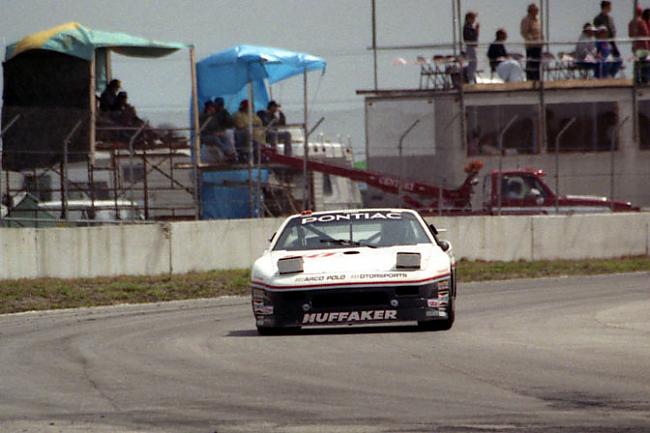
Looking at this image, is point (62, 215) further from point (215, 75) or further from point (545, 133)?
point (545, 133)

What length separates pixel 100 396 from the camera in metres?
9.20

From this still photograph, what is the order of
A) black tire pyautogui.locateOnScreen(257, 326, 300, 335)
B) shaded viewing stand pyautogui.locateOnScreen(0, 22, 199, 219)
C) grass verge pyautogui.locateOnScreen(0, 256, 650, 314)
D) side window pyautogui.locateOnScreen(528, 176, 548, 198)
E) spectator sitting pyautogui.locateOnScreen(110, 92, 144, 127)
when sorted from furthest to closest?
side window pyautogui.locateOnScreen(528, 176, 548, 198), spectator sitting pyautogui.locateOnScreen(110, 92, 144, 127), shaded viewing stand pyautogui.locateOnScreen(0, 22, 199, 219), grass verge pyautogui.locateOnScreen(0, 256, 650, 314), black tire pyautogui.locateOnScreen(257, 326, 300, 335)

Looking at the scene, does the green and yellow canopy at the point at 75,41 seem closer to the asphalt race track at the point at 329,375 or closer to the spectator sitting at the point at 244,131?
Answer: the spectator sitting at the point at 244,131

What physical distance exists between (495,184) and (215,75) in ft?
19.5

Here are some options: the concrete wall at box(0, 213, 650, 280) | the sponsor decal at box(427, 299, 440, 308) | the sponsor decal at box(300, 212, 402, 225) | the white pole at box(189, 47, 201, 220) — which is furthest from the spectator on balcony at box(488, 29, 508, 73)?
the sponsor decal at box(427, 299, 440, 308)

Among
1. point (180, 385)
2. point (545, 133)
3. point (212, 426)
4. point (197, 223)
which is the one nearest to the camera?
point (212, 426)

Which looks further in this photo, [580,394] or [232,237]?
[232,237]

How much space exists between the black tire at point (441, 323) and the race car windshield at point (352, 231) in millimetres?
835

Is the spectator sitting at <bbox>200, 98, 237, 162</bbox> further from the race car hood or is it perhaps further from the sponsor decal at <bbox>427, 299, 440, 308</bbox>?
the sponsor decal at <bbox>427, 299, 440, 308</bbox>

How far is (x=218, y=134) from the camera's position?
2831cm

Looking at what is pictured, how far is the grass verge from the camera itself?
20.5m

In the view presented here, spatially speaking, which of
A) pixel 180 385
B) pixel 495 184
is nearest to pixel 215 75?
pixel 495 184

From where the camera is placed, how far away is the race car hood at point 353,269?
1378 centimetres

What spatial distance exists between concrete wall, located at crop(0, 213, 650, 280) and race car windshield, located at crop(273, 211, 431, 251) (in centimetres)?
764
